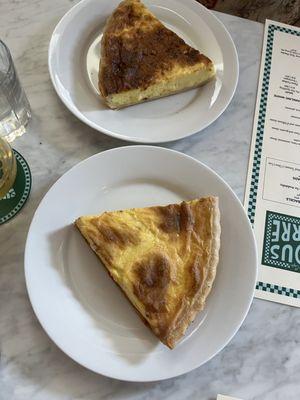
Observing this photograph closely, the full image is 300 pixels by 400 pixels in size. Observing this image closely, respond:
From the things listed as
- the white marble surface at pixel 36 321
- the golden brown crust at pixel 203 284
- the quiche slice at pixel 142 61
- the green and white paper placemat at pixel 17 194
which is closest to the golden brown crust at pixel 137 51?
the quiche slice at pixel 142 61

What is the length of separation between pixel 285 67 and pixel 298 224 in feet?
1.43

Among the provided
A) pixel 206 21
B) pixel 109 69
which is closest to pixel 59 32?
pixel 109 69

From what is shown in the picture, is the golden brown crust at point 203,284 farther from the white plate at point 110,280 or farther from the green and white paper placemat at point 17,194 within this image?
the green and white paper placemat at point 17,194

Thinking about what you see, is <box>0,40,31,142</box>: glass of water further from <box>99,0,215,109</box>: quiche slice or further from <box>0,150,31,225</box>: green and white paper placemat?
<box>99,0,215,109</box>: quiche slice

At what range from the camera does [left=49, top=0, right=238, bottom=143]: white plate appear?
1095 millimetres

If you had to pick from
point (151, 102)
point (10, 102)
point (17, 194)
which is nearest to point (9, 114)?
point (10, 102)

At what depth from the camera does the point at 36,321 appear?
0.94 meters

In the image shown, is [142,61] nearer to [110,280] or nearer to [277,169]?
[277,169]

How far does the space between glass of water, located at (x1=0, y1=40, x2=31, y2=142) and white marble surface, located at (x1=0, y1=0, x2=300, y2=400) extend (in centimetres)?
3

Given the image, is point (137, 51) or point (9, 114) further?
point (137, 51)

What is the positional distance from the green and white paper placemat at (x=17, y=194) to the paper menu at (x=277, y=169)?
1.62ft

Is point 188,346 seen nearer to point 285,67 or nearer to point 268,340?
point 268,340

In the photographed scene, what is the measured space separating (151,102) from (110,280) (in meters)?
0.45

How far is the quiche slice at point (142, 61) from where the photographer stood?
113 cm
